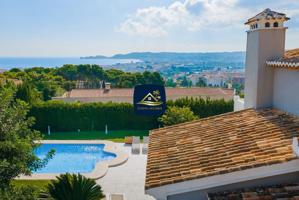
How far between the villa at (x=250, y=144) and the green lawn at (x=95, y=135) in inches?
677

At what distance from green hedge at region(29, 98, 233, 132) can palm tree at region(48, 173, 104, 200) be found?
1885cm

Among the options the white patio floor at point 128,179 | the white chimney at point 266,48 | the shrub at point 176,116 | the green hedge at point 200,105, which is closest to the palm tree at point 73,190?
the white patio floor at point 128,179

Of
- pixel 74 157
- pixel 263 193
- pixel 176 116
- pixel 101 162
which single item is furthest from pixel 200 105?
pixel 263 193

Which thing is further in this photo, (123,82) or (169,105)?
(123,82)

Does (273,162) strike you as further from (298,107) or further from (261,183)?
(298,107)

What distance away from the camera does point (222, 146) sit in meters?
7.33

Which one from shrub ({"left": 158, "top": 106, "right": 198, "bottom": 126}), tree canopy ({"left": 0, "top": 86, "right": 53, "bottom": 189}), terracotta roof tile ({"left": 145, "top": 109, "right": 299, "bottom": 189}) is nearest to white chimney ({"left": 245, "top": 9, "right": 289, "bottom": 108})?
terracotta roof tile ({"left": 145, "top": 109, "right": 299, "bottom": 189})

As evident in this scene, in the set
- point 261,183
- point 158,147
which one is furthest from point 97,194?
point 261,183

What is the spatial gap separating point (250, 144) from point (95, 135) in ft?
74.2

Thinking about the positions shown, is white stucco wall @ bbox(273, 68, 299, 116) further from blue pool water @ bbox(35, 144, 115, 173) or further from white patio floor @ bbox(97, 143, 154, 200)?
blue pool water @ bbox(35, 144, 115, 173)

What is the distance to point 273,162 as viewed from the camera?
223 inches

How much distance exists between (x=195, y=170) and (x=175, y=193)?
1.88 ft

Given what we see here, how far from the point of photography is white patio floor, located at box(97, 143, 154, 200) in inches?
600

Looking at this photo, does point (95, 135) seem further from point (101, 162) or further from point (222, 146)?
point (222, 146)
